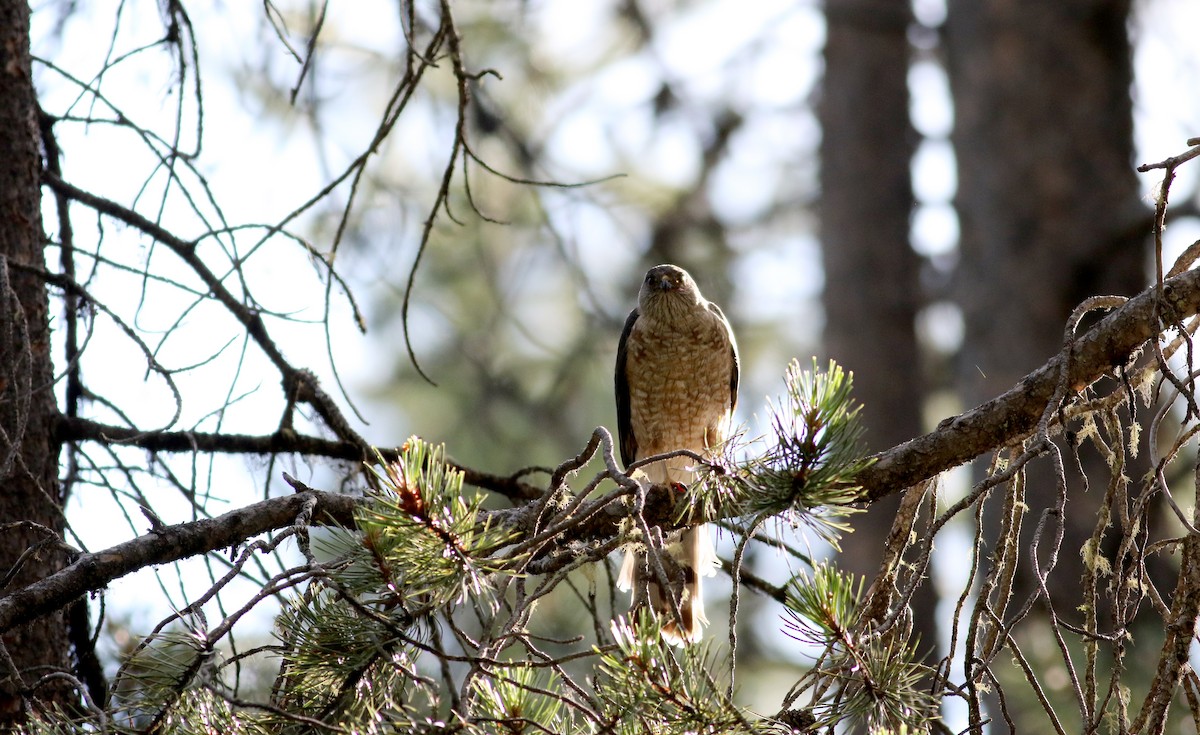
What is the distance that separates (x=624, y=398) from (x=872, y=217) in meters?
4.98

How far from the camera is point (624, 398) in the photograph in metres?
5.22

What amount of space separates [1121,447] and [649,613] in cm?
107

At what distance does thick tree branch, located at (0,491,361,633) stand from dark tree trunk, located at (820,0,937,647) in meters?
6.54

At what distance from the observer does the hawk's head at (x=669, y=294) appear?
496 cm

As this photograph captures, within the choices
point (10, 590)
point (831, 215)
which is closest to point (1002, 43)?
point (831, 215)

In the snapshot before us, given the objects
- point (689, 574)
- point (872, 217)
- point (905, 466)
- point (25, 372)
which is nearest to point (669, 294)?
point (689, 574)

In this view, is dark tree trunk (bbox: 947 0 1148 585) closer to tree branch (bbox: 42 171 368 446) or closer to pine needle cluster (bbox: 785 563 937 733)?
tree branch (bbox: 42 171 368 446)

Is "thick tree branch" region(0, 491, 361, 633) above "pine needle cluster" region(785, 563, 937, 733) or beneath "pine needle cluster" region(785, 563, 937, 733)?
above

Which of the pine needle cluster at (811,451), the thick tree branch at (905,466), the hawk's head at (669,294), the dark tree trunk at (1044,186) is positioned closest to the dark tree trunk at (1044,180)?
the dark tree trunk at (1044,186)

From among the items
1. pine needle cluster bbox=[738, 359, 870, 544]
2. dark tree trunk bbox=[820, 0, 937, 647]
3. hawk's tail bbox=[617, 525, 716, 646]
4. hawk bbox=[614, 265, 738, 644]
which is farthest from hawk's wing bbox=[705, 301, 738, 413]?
dark tree trunk bbox=[820, 0, 937, 647]

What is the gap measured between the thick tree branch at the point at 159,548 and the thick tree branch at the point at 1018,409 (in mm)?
1215

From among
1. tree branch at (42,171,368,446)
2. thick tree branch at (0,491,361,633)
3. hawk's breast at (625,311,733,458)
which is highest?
hawk's breast at (625,311,733,458)

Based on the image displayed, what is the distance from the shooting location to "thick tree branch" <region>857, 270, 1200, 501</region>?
2.27 m

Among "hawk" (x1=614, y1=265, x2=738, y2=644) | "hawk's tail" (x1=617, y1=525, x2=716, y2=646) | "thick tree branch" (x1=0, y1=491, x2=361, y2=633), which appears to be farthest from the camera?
"hawk" (x1=614, y1=265, x2=738, y2=644)
